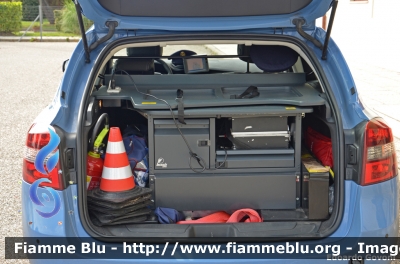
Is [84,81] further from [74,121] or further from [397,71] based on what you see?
[397,71]

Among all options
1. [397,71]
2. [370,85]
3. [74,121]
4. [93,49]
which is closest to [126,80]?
[93,49]

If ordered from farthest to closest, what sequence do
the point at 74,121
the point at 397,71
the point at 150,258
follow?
the point at 397,71 → the point at 74,121 → the point at 150,258

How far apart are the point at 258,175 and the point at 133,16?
46.7 inches

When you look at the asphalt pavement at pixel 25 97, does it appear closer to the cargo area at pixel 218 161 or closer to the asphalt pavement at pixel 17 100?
the asphalt pavement at pixel 17 100

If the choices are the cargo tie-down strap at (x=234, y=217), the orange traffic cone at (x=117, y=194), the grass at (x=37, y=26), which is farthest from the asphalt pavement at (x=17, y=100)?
the grass at (x=37, y=26)

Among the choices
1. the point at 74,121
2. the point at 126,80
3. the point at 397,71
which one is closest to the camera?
the point at 74,121

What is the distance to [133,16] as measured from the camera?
10.2ft

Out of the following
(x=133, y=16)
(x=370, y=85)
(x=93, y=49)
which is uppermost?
(x=133, y=16)

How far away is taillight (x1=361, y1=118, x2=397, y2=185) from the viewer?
9.14ft

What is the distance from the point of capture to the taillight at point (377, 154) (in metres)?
2.79

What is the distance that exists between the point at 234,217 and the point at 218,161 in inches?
13.8

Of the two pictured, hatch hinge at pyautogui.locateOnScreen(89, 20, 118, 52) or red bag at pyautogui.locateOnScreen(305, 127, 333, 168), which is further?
red bag at pyautogui.locateOnScreen(305, 127, 333, 168)

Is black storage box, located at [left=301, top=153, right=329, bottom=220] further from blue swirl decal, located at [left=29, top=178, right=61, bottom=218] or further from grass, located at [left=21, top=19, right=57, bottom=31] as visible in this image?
grass, located at [left=21, top=19, right=57, bottom=31]

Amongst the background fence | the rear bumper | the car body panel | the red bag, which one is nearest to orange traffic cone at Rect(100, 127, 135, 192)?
the rear bumper
